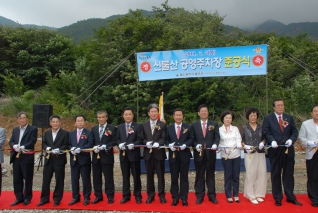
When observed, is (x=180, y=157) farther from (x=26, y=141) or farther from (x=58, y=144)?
(x=26, y=141)

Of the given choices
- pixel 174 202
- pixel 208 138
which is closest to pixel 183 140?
pixel 208 138

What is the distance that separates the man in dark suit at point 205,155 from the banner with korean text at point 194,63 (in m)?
3.05

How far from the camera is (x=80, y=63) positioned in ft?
47.2

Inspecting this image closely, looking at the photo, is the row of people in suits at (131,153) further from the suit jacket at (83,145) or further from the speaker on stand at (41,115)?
the speaker on stand at (41,115)

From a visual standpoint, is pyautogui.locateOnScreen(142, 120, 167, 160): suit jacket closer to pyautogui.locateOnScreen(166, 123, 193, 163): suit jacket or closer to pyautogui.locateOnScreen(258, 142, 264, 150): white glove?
pyautogui.locateOnScreen(166, 123, 193, 163): suit jacket

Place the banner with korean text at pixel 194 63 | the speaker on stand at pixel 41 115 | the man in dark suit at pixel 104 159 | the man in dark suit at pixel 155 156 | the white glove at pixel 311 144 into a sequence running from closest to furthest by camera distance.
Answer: the white glove at pixel 311 144, the man in dark suit at pixel 155 156, the man in dark suit at pixel 104 159, the banner with korean text at pixel 194 63, the speaker on stand at pixel 41 115

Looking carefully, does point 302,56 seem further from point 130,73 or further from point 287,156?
point 287,156

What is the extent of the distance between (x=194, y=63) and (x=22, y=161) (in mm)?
4611

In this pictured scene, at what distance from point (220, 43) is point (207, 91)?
3.28 m

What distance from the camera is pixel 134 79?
44.5 ft

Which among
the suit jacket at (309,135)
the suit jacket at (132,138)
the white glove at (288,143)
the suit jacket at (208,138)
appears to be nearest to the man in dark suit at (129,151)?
the suit jacket at (132,138)

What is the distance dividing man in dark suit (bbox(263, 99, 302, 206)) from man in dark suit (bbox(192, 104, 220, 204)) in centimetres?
81

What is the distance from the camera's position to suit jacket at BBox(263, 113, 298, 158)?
4441mm

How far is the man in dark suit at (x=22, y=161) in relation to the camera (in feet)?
15.5
